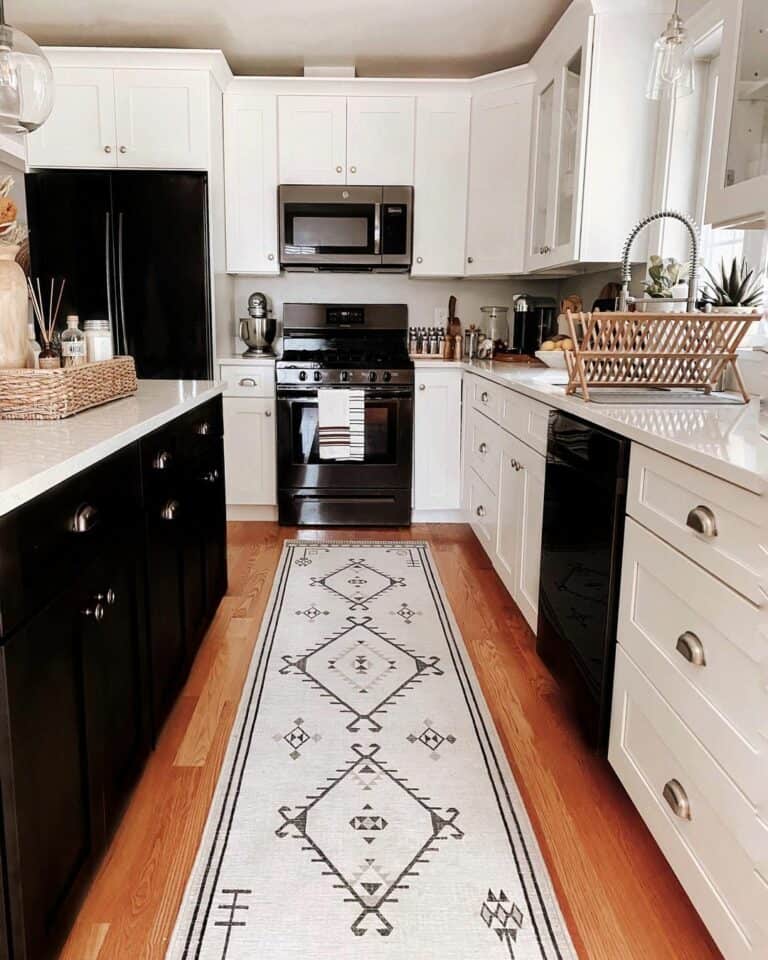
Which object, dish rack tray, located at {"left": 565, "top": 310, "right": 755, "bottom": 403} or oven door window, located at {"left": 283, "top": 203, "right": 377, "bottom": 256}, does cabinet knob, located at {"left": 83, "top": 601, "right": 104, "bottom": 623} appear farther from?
oven door window, located at {"left": 283, "top": 203, "right": 377, "bottom": 256}

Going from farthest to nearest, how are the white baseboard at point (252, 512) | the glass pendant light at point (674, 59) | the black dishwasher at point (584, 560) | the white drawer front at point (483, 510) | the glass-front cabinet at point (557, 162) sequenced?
the white baseboard at point (252, 512)
the white drawer front at point (483, 510)
the glass-front cabinet at point (557, 162)
the glass pendant light at point (674, 59)
the black dishwasher at point (584, 560)

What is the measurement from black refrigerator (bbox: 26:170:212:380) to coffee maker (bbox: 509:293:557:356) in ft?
5.56

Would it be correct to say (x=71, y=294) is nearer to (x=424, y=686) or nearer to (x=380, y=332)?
(x=380, y=332)

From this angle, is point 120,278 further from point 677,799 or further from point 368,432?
point 677,799

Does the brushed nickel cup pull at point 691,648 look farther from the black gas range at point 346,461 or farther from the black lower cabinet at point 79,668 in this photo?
the black gas range at point 346,461

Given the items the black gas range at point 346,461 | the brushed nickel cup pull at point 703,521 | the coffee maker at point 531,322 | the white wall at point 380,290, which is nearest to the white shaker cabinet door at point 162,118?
the white wall at point 380,290

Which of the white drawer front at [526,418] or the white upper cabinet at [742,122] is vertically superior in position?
the white upper cabinet at [742,122]

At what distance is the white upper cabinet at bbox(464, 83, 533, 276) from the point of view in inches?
150

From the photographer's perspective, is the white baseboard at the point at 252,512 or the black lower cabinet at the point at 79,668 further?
the white baseboard at the point at 252,512

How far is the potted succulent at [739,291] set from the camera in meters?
2.31

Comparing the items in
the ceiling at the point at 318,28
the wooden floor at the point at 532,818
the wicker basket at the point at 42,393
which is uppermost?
the ceiling at the point at 318,28

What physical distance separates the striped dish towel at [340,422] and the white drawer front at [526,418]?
3.58 feet

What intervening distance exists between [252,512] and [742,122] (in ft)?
9.96

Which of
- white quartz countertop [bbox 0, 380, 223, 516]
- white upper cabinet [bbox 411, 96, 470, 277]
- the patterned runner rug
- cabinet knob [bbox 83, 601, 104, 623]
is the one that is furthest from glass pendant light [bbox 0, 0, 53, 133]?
white upper cabinet [bbox 411, 96, 470, 277]
